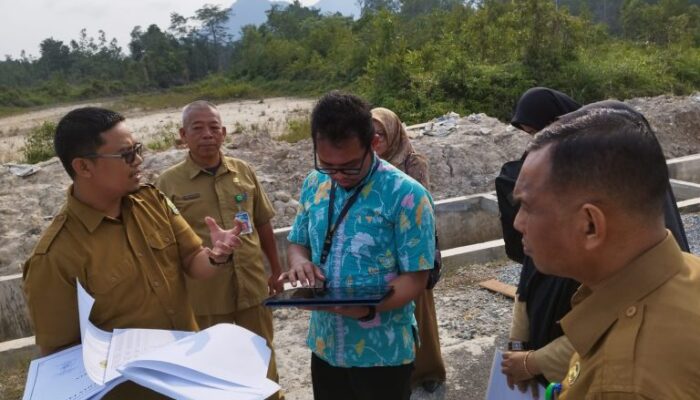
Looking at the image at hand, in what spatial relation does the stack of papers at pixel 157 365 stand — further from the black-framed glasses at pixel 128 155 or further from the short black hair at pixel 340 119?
the short black hair at pixel 340 119

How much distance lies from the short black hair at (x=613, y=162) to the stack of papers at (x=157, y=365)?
102 cm

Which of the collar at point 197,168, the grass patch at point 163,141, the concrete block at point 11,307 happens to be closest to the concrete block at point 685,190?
the collar at point 197,168

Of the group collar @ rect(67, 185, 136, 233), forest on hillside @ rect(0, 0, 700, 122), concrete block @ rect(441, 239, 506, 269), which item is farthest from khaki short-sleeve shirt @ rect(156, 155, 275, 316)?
forest on hillside @ rect(0, 0, 700, 122)

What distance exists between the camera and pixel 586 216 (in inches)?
40.5

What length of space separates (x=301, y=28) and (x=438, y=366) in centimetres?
5475

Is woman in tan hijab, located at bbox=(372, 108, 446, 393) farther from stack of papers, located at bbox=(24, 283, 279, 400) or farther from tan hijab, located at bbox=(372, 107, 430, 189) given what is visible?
stack of papers, located at bbox=(24, 283, 279, 400)

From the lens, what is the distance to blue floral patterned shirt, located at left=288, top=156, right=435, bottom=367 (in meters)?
2.01

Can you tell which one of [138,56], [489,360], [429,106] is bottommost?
[489,360]

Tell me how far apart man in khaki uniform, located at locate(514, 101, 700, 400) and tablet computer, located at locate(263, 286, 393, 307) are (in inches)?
31.5

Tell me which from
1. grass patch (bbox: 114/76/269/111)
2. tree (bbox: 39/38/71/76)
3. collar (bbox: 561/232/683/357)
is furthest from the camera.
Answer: tree (bbox: 39/38/71/76)

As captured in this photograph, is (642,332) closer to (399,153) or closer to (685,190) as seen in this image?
(399,153)

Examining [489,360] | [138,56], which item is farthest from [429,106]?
[138,56]

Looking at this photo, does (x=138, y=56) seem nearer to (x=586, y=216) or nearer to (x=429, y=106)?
(x=429, y=106)

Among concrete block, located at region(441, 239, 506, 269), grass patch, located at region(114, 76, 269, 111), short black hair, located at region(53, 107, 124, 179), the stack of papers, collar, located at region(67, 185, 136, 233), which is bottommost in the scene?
concrete block, located at region(441, 239, 506, 269)
